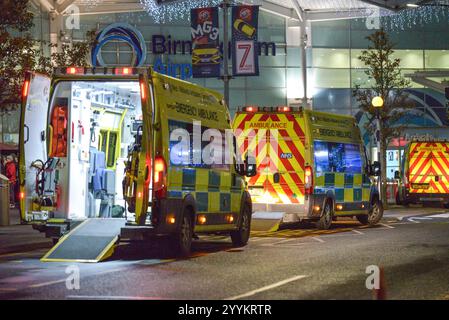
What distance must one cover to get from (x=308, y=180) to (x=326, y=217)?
4.39 ft

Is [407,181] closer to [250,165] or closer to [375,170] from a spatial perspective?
[375,170]

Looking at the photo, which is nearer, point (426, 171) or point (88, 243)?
point (88, 243)

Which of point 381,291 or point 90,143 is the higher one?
point 90,143

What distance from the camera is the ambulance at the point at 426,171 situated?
33.3 metres

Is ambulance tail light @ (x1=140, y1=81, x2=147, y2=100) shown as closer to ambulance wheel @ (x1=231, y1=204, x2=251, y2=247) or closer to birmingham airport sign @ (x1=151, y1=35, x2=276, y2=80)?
ambulance wheel @ (x1=231, y1=204, x2=251, y2=247)

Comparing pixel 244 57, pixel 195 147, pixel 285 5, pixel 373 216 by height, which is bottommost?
pixel 373 216

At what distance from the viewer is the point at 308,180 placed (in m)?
20.1

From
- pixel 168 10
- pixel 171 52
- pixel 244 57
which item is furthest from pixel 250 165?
pixel 171 52

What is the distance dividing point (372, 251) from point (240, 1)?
105 ft

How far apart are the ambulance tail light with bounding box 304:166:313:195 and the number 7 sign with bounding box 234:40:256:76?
7.66 m

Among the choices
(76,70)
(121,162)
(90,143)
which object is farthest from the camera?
(121,162)

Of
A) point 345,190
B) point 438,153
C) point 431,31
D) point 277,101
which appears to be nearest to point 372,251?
point 345,190

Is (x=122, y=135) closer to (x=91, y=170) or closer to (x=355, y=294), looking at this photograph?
(x=91, y=170)

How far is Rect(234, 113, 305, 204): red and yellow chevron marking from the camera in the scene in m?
20.2
